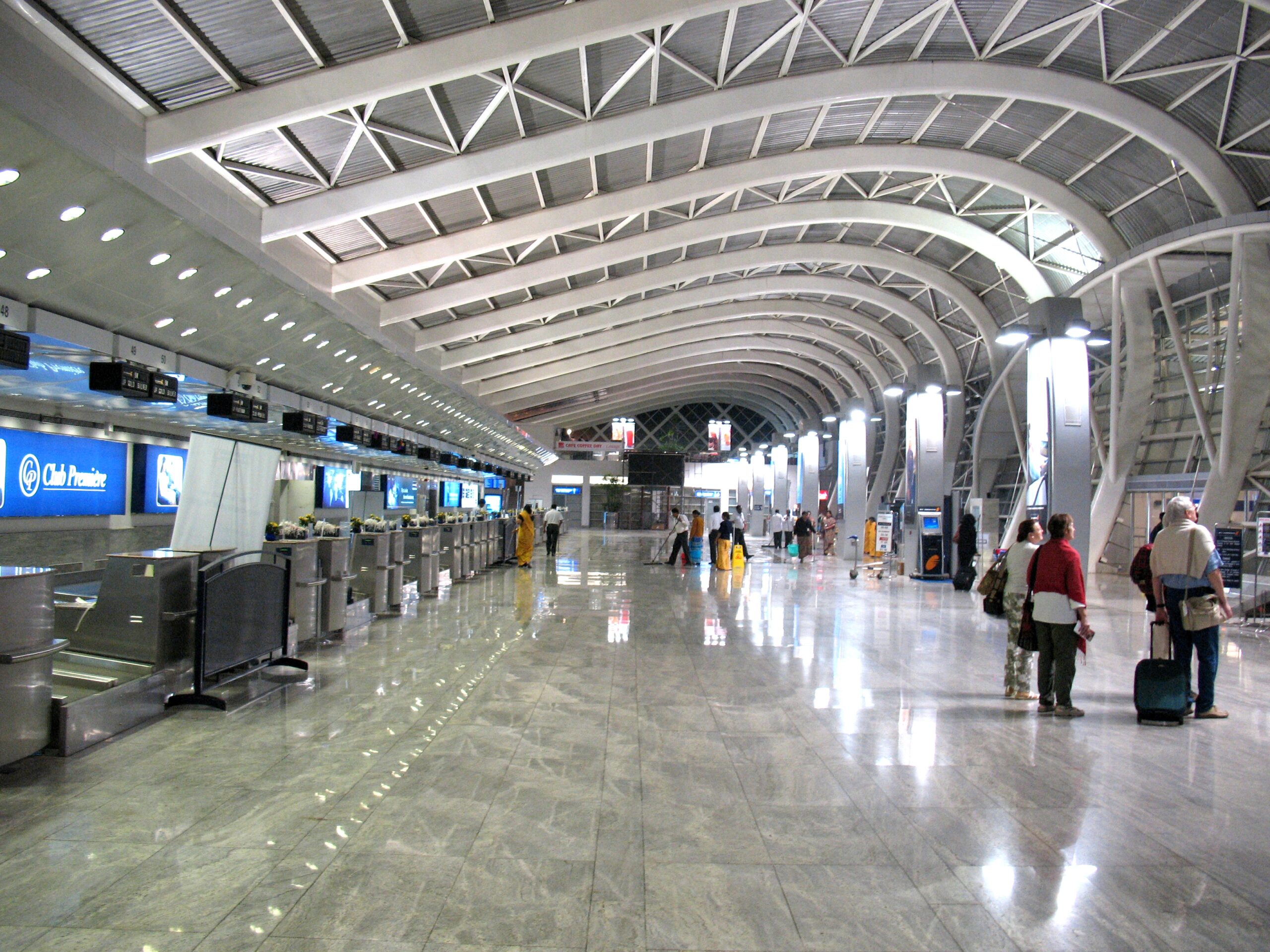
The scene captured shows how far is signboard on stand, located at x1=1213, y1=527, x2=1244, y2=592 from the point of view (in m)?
14.0

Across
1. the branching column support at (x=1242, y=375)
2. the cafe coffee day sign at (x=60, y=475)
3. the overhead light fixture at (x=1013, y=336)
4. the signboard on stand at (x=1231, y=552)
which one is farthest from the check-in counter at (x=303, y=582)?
the branching column support at (x=1242, y=375)

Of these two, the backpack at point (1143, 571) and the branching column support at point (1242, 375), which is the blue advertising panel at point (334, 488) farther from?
the branching column support at point (1242, 375)

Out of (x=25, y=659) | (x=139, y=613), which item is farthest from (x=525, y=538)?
(x=25, y=659)

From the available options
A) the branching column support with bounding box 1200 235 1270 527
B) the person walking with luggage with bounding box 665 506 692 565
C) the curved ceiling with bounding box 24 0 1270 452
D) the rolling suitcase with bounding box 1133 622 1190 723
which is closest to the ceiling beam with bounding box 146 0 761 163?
the curved ceiling with bounding box 24 0 1270 452

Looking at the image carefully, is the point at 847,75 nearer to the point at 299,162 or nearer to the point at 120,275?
the point at 299,162

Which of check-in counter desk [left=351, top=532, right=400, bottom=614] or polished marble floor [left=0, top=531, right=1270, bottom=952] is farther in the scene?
check-in counter desk [left=351, top=532, right=400, bottom=614]

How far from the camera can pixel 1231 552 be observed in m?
14.0

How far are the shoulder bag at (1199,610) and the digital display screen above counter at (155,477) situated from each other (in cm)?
1595

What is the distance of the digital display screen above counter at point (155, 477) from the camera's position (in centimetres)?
1569

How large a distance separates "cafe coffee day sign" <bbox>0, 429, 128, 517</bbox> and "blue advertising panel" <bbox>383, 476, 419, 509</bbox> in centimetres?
1277

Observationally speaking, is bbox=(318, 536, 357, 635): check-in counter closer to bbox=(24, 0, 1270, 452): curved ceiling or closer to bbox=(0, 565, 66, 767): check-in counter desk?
bbox=(0, 565, 66, 767): check-in counter desk

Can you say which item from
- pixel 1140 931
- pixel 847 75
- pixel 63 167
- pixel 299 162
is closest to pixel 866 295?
pixel 847 75

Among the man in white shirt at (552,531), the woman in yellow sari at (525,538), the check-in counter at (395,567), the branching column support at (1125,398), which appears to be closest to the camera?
the check-in counter at (395,567)

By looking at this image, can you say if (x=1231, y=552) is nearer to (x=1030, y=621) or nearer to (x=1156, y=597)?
(x=1156, y=597)
